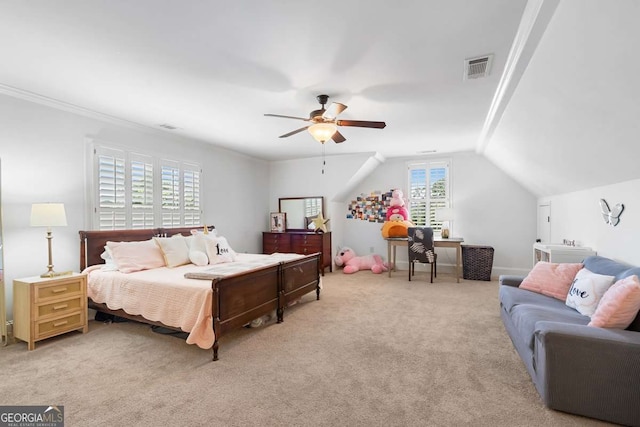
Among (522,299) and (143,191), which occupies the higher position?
(143,191)

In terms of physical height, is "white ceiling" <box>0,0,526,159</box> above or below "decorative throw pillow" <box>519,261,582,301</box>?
above

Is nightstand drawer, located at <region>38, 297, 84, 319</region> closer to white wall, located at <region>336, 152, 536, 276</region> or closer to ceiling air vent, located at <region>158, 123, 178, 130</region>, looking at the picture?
ceiling air vent, located at <region>158, 123, 178, 130</region>

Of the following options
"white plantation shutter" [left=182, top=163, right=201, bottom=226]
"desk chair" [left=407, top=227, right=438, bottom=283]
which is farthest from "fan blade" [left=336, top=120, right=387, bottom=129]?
"white plantation shutter" [left=182, top=163, right=201, bottom=226]

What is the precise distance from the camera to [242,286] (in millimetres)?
2986

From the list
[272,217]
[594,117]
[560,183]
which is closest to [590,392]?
[594,117]

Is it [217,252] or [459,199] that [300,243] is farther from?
[459,199]

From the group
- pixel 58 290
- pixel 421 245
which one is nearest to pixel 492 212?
pixel 421 245

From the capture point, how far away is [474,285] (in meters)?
5.16

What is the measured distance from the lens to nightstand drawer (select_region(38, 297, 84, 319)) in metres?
2.92

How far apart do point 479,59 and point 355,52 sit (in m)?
1.03

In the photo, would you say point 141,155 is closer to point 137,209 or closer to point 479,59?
point 137,209

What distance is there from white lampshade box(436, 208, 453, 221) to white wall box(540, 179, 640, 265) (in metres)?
1.62

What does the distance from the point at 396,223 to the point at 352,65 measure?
4069mm

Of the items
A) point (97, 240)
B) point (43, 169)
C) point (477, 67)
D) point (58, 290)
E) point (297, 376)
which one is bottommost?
point (297, 376)
